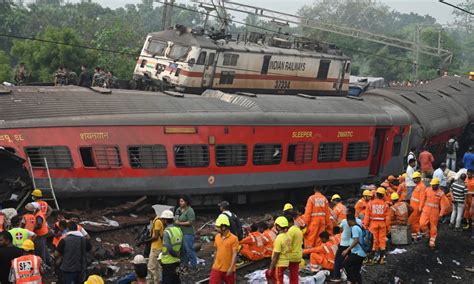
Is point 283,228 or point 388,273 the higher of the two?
point 283,228

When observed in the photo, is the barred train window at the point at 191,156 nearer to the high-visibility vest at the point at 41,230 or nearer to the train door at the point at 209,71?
the high-visibility vest at the point at 41,230

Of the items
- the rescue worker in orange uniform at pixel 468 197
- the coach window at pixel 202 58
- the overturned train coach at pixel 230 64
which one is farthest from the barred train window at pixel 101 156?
the rescue worker in orange uniform at pixel 468 197

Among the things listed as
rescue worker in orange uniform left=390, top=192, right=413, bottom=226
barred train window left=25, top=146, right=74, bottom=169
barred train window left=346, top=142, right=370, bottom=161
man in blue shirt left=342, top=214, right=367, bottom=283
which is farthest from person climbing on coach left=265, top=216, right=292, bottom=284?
barred train window left=346, top=142, right=370, bottom=161

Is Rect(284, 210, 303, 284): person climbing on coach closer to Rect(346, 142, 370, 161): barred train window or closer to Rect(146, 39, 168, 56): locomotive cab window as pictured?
Rect(346, 142, 370, 161): barred train window

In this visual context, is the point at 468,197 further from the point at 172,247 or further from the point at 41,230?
the point at 41,230

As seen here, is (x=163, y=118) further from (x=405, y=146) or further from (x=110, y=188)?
(x=405, y=146)

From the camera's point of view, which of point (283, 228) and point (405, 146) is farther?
point (405, 146)

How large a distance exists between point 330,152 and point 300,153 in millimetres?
1372

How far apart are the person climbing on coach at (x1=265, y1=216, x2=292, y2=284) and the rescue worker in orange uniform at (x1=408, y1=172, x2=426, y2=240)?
21.6ft

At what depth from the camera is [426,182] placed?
2109 centimetres

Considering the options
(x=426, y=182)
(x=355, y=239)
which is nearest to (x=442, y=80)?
(x=426, y=182)

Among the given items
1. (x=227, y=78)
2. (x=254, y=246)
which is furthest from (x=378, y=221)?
(x=227, y=78)

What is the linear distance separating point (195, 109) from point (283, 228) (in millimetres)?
7649

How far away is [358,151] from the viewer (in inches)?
884
